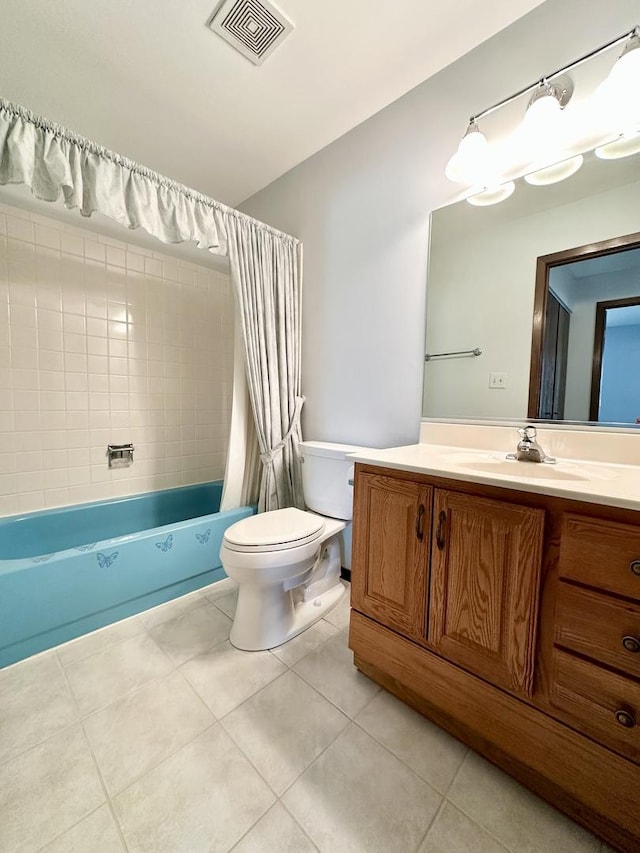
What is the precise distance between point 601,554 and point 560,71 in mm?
1496

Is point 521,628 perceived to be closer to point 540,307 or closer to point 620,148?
point 540,307

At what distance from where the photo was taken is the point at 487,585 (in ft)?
2.78

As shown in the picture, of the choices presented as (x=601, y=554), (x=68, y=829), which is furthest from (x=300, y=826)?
(x=601, y=554)

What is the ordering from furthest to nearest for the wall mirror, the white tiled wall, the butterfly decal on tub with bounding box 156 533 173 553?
the white tiled wall < the butterfly decal on tub with bounding box 156 533 173 553 < the wall mirror

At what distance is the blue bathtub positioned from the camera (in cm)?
122

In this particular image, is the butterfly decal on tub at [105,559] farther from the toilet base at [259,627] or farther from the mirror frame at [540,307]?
the mirror frame at [540,307]

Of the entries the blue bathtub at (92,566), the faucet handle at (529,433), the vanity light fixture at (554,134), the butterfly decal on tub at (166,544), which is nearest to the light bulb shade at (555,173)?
the vanity light fixture at (554,134)

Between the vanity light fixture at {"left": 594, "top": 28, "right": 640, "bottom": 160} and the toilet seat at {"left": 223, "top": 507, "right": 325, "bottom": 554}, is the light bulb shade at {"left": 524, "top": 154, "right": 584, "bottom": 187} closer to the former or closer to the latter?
the vanity light fixture at {"left": 594, "top": 28, "right": 640, "bottom": 160}

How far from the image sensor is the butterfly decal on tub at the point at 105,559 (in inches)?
54.2

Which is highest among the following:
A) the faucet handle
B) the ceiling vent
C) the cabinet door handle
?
the ceiling vent

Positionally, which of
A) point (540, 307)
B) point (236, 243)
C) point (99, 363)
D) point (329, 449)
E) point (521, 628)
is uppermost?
point (236, 243)

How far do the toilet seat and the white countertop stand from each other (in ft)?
1.41

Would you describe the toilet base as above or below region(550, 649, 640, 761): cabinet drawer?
below

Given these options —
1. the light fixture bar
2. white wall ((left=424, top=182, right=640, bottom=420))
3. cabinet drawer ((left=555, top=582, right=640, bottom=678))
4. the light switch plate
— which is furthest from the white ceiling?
cabinet drawer ((left=555, top=582, right=640, bottom=678))
